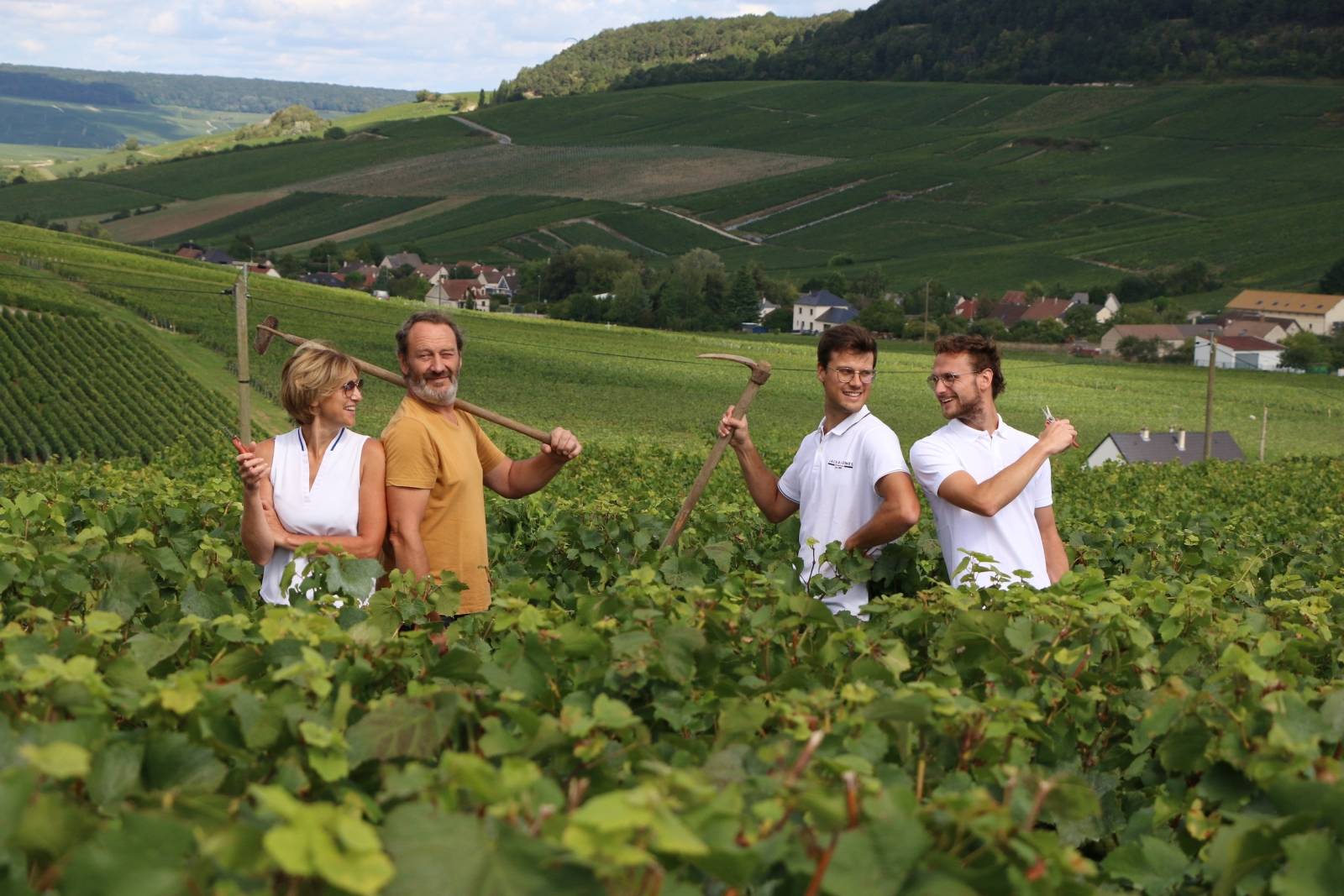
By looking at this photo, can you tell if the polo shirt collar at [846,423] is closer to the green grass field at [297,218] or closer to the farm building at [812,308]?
the farm building at [812,308]

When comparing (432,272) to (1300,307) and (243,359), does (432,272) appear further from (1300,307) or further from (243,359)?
(243,359)

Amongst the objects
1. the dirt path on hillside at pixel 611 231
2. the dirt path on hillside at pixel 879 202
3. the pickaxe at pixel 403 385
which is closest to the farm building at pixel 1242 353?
the dirt path on hillside at pixel 611 231

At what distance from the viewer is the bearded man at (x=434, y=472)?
491 cm

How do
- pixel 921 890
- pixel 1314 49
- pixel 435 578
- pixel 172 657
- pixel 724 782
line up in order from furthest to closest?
pixel 1314 49 < pixel 435 578 < pixel 172 657 < pixel 724 782 < pixel 921 890

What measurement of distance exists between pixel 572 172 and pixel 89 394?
376 ft

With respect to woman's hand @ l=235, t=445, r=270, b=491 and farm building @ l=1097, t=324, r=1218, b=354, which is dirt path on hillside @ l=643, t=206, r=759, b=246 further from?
woman's hand @ l=235, t=445, r=270, b=491

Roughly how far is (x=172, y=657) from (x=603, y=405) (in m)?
49.3

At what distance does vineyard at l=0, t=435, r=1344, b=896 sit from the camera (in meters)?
1.85

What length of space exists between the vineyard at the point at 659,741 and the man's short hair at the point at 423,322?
103 centimetres

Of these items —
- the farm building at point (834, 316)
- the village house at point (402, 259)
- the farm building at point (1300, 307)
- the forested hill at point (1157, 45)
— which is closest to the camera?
the farm building at point (834, 316)

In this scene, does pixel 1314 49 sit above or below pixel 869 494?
above

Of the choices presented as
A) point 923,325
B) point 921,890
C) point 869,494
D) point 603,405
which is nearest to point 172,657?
point 921,890

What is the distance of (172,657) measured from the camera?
Answer: 11.1 ft

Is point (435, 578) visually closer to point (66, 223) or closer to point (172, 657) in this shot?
point (172, 657)
